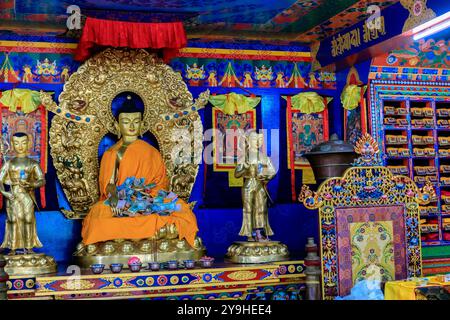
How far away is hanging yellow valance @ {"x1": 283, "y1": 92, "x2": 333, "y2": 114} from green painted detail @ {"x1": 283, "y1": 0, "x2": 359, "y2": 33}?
2.62 feet

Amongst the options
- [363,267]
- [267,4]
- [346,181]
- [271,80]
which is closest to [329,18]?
[267,4]

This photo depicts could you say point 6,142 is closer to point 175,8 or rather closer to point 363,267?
point 175,8

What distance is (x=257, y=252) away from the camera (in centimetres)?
597

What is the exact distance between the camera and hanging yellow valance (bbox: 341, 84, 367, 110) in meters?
7.06

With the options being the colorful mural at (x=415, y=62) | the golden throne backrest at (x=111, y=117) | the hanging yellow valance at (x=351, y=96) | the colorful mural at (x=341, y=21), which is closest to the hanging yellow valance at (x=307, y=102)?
the hanging yellow valance at (x=351, y=96)

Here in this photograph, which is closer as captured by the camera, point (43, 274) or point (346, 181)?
point (346, 181)

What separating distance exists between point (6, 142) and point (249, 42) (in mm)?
2819

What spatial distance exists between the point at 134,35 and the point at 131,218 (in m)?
1.71

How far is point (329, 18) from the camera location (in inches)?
248

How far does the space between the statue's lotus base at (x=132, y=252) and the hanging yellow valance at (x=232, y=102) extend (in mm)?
1774

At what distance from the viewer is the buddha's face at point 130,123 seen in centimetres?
655

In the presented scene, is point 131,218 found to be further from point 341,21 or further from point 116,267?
point 341,21

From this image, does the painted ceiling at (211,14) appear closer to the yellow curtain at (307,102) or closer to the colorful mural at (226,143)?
the yellow curtain at (307,102)

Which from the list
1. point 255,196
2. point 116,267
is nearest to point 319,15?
point 255,196
